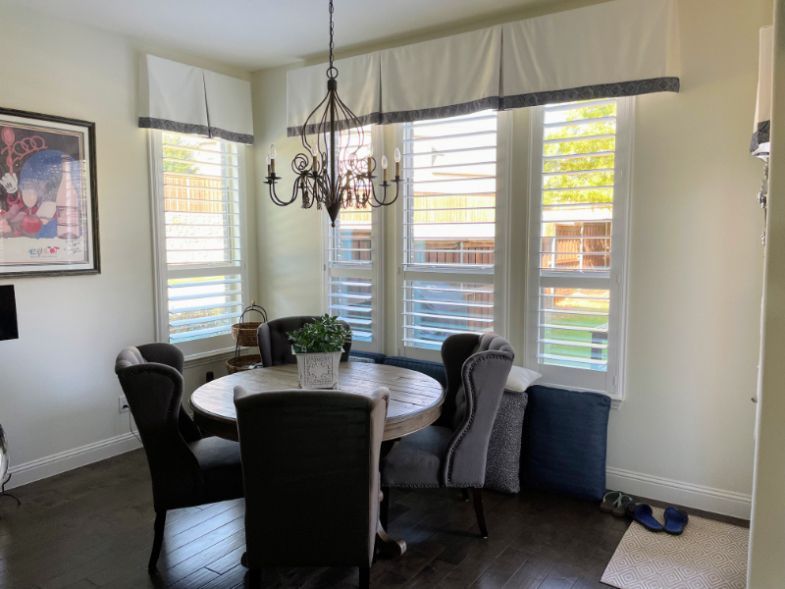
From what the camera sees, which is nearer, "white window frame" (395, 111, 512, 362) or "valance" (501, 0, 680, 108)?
"valance" (501, 0, 680, 108)

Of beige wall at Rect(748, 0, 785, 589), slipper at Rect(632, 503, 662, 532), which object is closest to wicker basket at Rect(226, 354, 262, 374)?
slipper at Rect(632, 503, 662, 532)

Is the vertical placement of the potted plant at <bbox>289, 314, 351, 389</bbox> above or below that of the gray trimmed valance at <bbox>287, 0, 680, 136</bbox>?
below

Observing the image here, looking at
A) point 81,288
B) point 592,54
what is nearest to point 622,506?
point 592,54

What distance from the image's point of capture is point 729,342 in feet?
9.66

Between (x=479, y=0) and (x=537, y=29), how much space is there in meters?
0.36

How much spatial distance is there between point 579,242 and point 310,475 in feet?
6.77

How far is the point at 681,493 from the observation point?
312 cm

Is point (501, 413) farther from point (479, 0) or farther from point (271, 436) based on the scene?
point (479, 0)


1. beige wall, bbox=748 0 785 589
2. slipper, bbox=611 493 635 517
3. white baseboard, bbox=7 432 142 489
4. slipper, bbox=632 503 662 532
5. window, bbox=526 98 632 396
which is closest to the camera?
beige wall, bbox=748 0 785 589

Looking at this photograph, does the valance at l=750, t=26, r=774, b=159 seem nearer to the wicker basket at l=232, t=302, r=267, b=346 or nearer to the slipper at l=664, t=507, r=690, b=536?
the slipper at l=664, t=507, r=690, b=536

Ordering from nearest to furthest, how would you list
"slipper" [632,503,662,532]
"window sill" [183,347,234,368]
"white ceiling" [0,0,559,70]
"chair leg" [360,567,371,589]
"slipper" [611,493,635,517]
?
"chair leg" [360,567,371,589] < "slipper" [632,503,662,532] < "slipper" [611,493,635,517] < "white ceiling" [0,0,559,70] < "window sill" [183,347,234,368]

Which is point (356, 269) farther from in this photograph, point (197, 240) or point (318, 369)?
point (318, 369)

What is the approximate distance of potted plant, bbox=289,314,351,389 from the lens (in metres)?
2.60

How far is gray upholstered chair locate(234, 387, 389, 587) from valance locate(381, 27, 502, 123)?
213 centimetres
